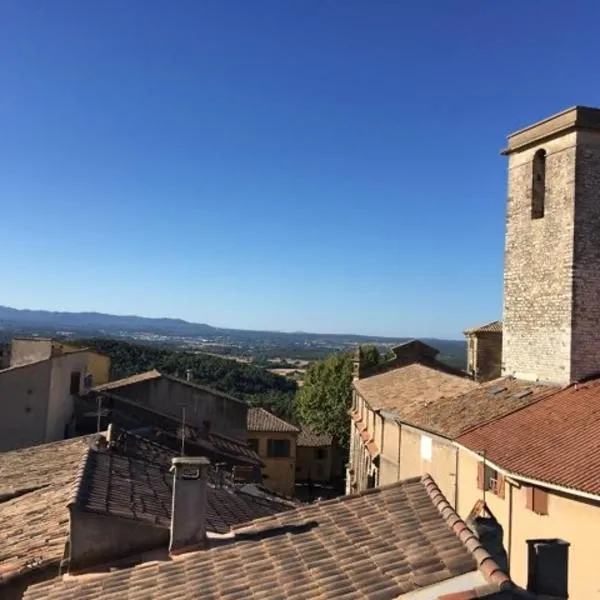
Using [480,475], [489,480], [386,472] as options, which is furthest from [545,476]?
[386,472]

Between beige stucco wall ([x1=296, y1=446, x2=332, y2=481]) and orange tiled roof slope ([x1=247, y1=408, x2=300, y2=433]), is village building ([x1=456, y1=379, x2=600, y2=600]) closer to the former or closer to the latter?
orange tiled roof slope ([x1=247, y1=408, x2=300, y2=433])

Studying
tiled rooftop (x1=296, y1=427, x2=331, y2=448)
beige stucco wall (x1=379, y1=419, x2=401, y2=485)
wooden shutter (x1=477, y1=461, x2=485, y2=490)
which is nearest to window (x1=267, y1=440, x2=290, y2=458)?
tiled rooftop (x1=296, y1=427, x2=331, y2=448)

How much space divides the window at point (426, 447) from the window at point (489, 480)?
3470 millimetres

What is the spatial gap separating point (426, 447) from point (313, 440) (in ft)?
96.8

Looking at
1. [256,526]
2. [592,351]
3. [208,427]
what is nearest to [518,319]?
[592,351]

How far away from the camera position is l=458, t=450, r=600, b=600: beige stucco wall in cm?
1145

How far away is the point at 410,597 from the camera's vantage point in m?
5.82

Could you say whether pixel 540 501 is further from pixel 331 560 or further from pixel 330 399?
pixel 330 399

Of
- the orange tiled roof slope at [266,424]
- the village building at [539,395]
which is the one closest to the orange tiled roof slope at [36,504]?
the village building at [539,395]

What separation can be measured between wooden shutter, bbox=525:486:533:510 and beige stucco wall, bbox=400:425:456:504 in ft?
13.8

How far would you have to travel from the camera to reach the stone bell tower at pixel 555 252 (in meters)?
18.3

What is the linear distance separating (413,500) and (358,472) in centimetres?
2649

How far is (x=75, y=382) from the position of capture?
82.2 ft

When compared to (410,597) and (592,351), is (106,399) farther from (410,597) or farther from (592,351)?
(410,597)
